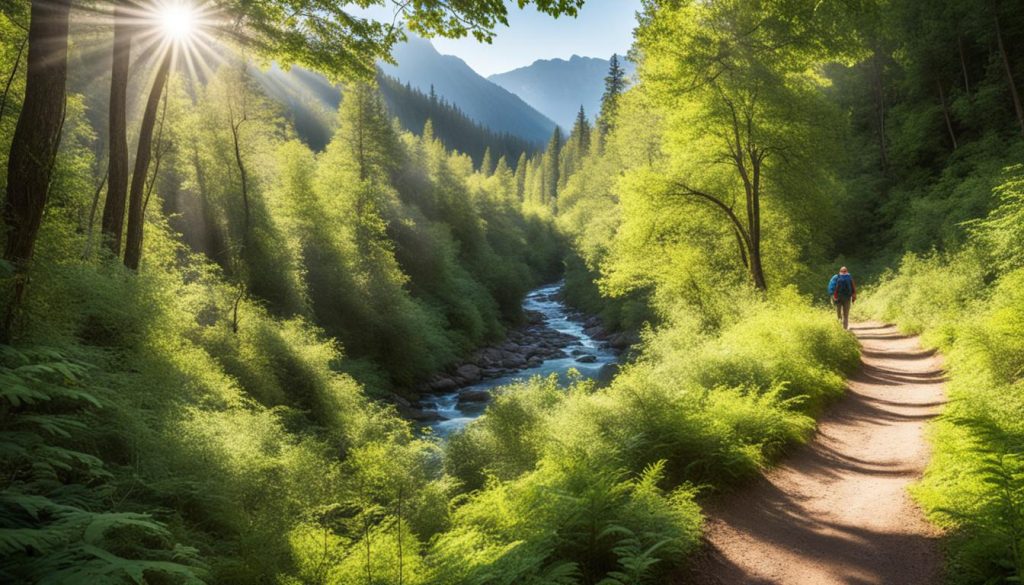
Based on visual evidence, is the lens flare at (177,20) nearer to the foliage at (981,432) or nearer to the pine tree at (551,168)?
the foliage at (981,432)

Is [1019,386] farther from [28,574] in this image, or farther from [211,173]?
[211,173]

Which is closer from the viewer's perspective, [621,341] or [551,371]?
[551,371]

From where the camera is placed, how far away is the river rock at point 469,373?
89.8 ft

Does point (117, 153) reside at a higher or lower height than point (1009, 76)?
lower

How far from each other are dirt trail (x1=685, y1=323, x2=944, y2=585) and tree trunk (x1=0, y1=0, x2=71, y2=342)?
7.71 m

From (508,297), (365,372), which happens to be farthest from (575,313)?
(365,372)

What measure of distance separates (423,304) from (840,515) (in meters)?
26.0

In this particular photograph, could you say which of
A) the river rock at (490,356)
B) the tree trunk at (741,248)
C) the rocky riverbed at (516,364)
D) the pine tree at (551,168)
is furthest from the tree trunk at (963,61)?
the pine tree at (551,168)

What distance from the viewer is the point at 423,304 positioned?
30219mm

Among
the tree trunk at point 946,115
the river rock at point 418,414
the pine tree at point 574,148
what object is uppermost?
the pine tree at point 574,148

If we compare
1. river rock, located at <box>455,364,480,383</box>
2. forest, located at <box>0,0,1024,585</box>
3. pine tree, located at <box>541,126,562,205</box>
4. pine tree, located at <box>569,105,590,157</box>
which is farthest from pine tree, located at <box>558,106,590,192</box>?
river rock, located at <box>455,364,480,383</box>

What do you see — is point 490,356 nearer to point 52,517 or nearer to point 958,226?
point 958,226

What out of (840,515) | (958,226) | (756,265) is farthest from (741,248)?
(840,515)

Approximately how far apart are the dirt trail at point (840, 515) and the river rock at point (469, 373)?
19.5 meters
